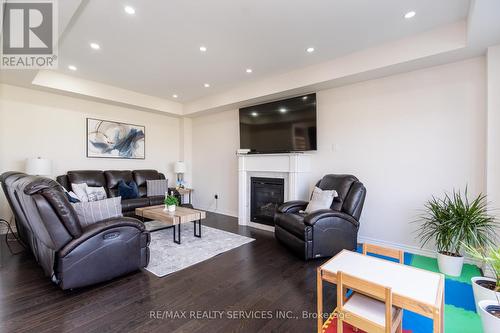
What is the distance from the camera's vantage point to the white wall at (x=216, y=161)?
5.48 meters

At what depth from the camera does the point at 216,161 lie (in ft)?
19.2

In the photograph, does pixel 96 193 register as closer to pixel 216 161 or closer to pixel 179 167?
pixel 179 167

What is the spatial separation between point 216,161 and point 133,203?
217 centimetres

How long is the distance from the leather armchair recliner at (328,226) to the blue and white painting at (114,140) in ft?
13.0

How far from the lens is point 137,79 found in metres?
4.36

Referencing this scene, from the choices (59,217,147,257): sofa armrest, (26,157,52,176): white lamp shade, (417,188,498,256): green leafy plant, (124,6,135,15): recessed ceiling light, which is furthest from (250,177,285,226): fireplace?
(26,157,52,176): white lamp shade

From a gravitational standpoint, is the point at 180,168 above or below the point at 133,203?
above

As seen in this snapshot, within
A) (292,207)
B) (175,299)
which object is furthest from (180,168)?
(175,299)

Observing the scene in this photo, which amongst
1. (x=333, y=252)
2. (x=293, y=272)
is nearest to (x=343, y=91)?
(x=333, y=252)

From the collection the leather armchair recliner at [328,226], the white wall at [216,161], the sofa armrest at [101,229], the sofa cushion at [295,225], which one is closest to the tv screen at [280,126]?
the white wall at [216,161]

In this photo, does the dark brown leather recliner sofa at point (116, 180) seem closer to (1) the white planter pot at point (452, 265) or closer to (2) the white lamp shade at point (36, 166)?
(2) the white lamp shade at point (36, 166)

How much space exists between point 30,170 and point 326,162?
496 centimetres

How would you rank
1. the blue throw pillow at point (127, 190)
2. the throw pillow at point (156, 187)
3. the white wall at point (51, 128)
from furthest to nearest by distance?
the throw pillow at point (156, 187) → the blue throw pillow at point (127, 190) → the white wall at point (51, 128)

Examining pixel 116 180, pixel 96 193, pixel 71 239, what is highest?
pixel 116 180
